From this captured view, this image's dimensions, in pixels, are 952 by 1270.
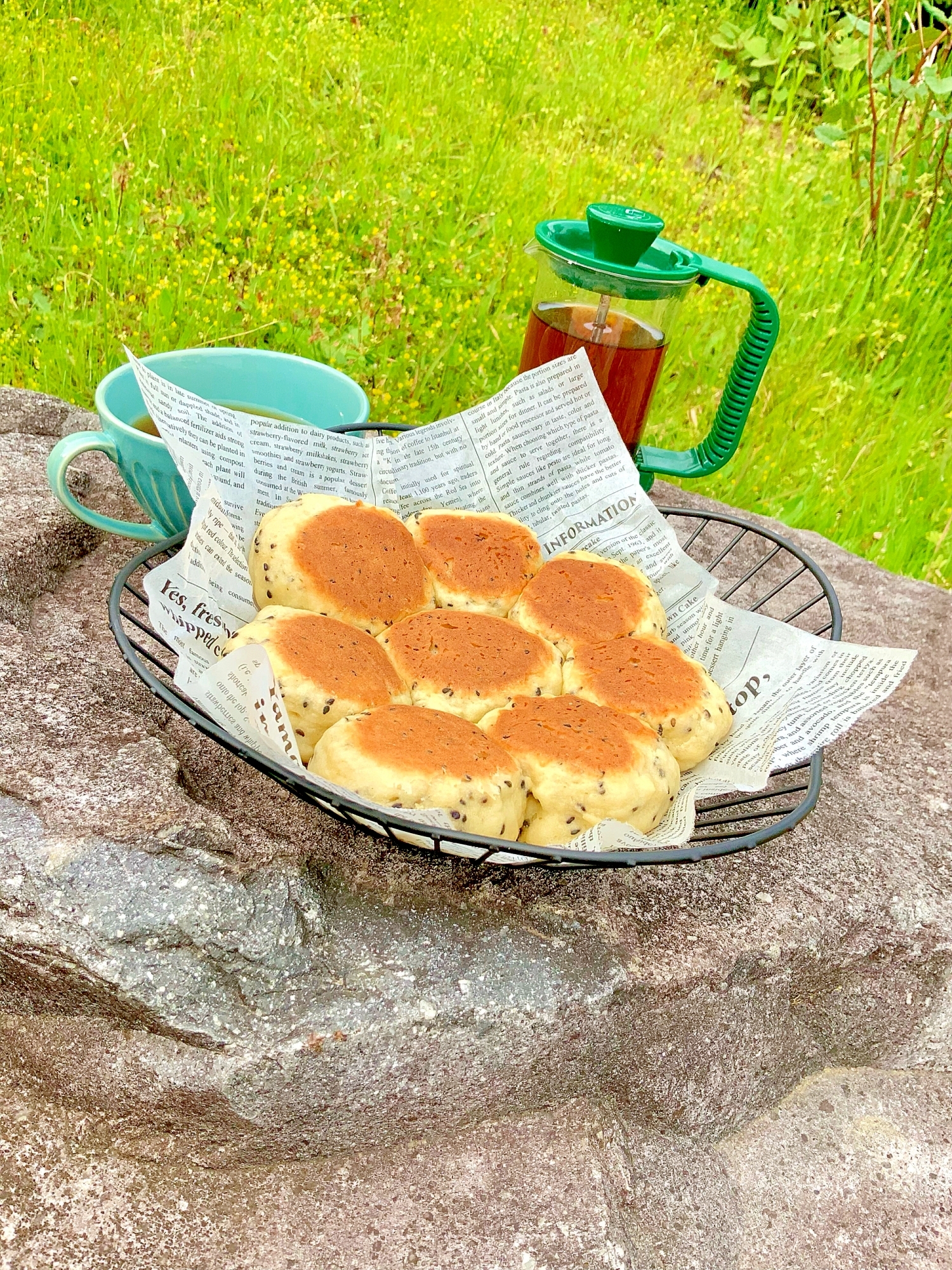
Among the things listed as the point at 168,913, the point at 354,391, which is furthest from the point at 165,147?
the point at 168,913

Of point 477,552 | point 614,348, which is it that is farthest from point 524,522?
point 614,348

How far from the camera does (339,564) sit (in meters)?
1.57

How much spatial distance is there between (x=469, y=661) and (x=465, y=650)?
0.07 feet

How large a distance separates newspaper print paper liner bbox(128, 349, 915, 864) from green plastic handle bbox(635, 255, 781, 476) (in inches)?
9.9

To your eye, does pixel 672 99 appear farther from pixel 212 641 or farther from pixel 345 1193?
pixel 345 1193

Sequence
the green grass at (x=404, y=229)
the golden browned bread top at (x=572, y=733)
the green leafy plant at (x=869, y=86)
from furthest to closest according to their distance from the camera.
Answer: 1. the green leafy plant at (x=869, y=86)
2. the green grass at (x=404, y=229)
3. the golden browned bread top at (x=572, y=733)

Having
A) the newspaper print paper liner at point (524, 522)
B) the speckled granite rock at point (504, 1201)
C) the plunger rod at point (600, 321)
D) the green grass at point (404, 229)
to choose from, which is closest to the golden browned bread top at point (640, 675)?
the newspaper print paper liner at point (524, 522)

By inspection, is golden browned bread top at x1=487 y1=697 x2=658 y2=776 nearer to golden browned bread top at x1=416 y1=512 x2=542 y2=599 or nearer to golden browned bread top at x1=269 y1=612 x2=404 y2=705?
golden browned bread top at x1=269 y1=612 x2=404 y2=705

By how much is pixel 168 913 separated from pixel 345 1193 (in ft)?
1.22

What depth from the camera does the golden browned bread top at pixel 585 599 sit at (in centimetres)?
163

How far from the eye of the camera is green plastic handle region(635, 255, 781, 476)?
1917 mm

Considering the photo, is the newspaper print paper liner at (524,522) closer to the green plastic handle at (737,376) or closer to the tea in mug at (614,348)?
the tea in mug at (614,348)

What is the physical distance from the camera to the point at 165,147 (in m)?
3.38

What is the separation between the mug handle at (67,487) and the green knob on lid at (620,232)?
858 millimetres
